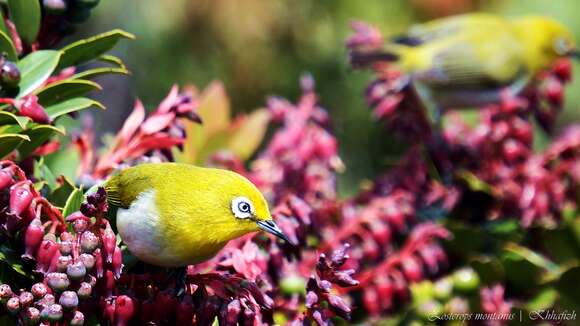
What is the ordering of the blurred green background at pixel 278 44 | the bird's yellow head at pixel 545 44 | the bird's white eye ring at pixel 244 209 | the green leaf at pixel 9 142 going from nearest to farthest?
the green leaf at pixel 9 142, the bird's white eye ring at pixel 244 209, the bird's yellow head at pixel 545 44, the blurred green background at pixel 278 44

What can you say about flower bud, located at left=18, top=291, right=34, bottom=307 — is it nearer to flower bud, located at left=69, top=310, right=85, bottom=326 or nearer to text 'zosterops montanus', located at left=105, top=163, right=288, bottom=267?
flower bud, located at left=69, top=310, right=85, bottom=326

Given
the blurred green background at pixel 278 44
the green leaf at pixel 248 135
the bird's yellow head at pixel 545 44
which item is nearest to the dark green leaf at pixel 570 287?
the green leaf at pixel 248 135

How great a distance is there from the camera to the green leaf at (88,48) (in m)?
1.55

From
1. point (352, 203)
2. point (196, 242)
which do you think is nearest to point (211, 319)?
point (196, 242)

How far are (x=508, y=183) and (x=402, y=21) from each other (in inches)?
136

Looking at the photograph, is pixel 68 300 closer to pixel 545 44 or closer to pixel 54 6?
pixel 54 6

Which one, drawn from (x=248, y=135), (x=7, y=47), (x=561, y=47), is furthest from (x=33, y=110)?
(x=561, y=47)

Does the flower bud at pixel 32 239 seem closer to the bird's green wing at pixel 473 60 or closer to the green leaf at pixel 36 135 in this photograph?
the green leaf at pixel 36 135

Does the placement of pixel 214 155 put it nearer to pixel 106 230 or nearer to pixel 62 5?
pixel 62 5

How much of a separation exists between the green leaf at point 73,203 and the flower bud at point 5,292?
0.16 m

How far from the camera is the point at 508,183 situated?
7.76ft

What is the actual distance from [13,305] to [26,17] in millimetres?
579

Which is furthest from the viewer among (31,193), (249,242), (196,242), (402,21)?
(402,21)

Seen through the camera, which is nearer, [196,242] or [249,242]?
[196,242]
